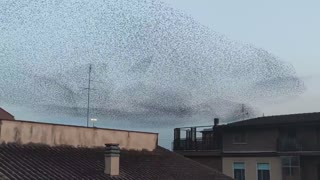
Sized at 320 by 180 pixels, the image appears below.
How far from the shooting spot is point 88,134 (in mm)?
26750

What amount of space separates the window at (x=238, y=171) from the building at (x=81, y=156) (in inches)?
790

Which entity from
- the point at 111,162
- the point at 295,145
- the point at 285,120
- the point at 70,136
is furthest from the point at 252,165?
the point at 111,162

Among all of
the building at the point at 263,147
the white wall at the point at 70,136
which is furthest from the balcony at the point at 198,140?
the white wall at the point at 70,136

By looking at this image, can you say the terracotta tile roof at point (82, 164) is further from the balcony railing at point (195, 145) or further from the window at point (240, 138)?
the balcony railing at point (195, 145)

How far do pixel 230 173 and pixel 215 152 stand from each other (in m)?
2.71

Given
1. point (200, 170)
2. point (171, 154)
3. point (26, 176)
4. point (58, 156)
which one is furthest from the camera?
point (171, 154)

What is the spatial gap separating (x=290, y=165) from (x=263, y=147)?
11.1ft

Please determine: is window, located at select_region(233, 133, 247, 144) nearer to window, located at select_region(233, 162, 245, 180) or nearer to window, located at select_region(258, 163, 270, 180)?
window, located at select_region(233, 162, 245, 180)

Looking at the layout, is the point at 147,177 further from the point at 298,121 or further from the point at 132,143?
the point at 298,121

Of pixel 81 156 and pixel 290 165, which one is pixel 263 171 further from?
pixel 81 156

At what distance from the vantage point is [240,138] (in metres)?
49.7

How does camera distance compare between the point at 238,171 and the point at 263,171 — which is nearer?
the point at 263,171

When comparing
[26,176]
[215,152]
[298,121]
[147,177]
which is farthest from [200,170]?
[215,152]

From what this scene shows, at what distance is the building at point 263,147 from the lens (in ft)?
147
